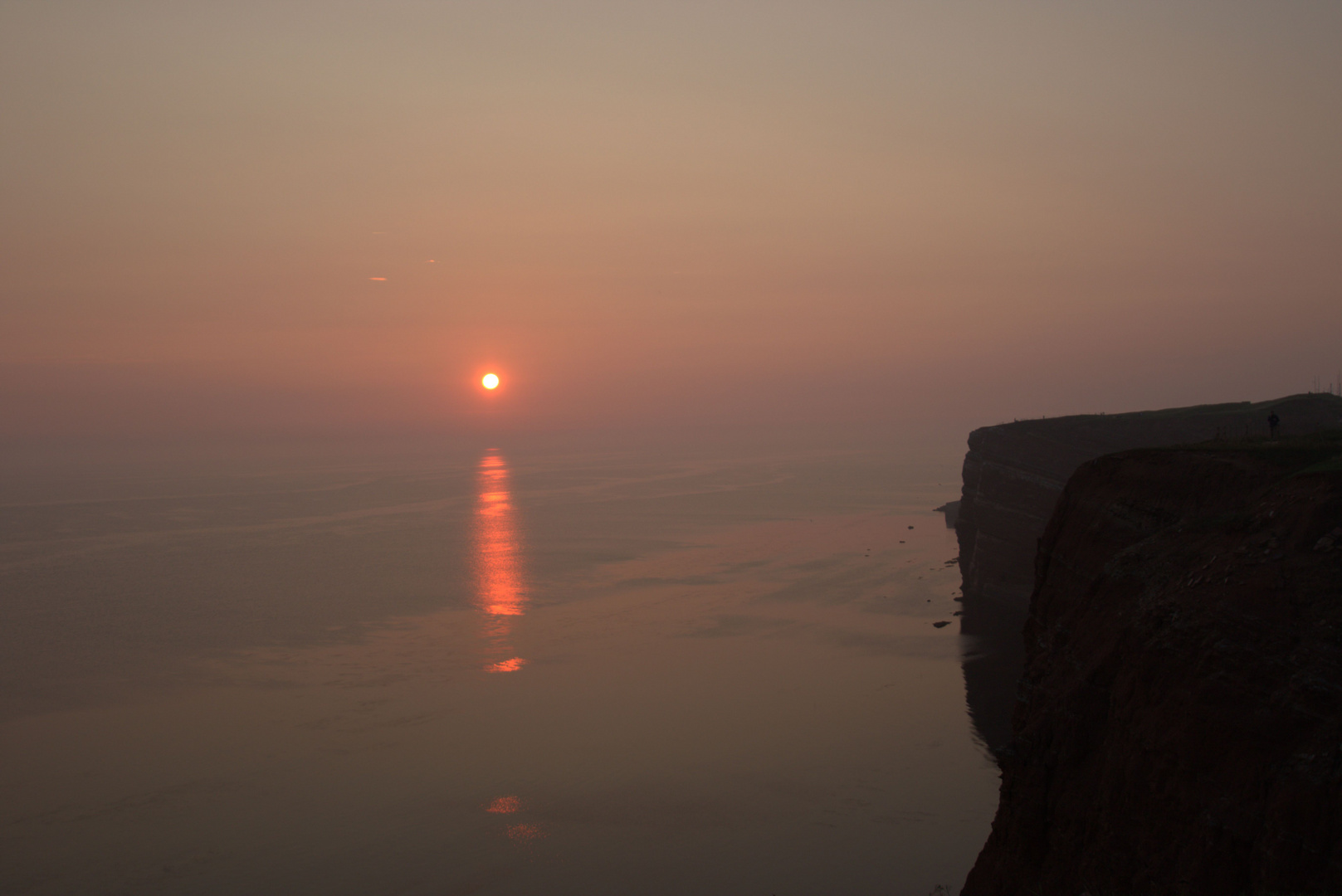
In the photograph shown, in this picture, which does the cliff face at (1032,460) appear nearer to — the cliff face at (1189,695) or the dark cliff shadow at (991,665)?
the dark cliff shadow at (991,665)

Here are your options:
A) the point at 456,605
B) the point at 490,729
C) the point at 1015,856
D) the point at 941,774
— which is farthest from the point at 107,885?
the point at 456,605

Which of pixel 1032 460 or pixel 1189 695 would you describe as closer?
pixel 1189 695

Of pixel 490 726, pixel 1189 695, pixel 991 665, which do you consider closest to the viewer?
pixel 1189 695

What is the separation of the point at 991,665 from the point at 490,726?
23.3 m

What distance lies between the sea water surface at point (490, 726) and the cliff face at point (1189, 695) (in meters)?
10.2

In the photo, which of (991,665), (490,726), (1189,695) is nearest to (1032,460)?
(991,665)

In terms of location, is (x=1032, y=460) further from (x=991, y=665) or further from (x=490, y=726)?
(x=490, y=726)

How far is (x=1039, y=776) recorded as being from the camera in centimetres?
1422

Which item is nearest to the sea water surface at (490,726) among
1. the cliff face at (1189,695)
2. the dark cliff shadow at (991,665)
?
the dark cliff shadow at (991,665)

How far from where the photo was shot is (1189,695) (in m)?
11.4

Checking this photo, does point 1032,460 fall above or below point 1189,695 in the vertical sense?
below

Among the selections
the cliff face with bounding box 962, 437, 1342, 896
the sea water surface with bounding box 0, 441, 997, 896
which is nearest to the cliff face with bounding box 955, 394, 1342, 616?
the sea water surface with bounding box 0, 441, 997, 896

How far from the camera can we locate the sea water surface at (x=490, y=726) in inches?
942

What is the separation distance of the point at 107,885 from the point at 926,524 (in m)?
87.1
